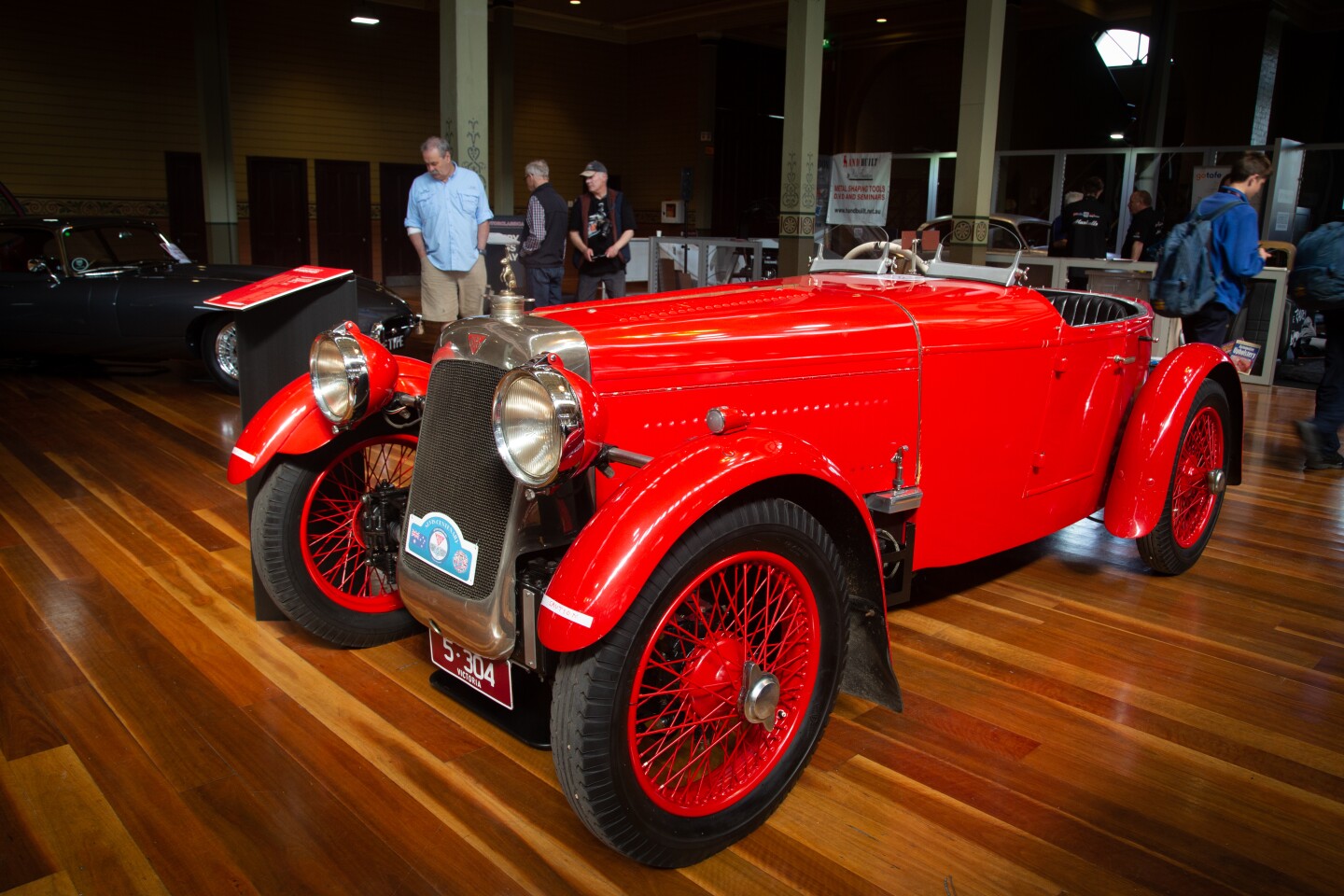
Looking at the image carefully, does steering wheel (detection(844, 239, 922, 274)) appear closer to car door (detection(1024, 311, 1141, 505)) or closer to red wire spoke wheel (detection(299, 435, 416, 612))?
car door (detection(1024, 311, 1141, 505))

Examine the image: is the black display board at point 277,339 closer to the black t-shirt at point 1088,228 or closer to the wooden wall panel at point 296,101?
the black t-shirt at point 1088,228

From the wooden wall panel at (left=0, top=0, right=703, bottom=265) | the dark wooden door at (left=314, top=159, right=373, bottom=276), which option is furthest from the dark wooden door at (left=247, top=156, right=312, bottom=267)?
the dark wooden door at (left=314, top=159, right=373, bottom=276)

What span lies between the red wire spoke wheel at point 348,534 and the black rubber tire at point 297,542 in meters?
0.03

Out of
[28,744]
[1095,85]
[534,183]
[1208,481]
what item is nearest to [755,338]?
[28,744]

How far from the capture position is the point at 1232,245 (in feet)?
15.9

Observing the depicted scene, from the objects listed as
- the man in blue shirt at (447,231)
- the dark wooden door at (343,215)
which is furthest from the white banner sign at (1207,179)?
the dark wooden door at (343,215)

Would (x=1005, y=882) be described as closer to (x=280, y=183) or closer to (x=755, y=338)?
(x=755, y=338)

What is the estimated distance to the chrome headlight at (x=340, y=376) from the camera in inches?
97.3

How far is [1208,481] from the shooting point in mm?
3627

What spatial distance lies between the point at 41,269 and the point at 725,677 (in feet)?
23.1

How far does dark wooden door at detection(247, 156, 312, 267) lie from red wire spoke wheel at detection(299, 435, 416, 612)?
1340cm

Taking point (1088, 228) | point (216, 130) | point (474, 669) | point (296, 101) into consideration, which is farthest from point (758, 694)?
point (296, 101)

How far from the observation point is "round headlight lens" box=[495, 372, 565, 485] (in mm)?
1769

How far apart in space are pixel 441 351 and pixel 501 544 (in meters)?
0.50
